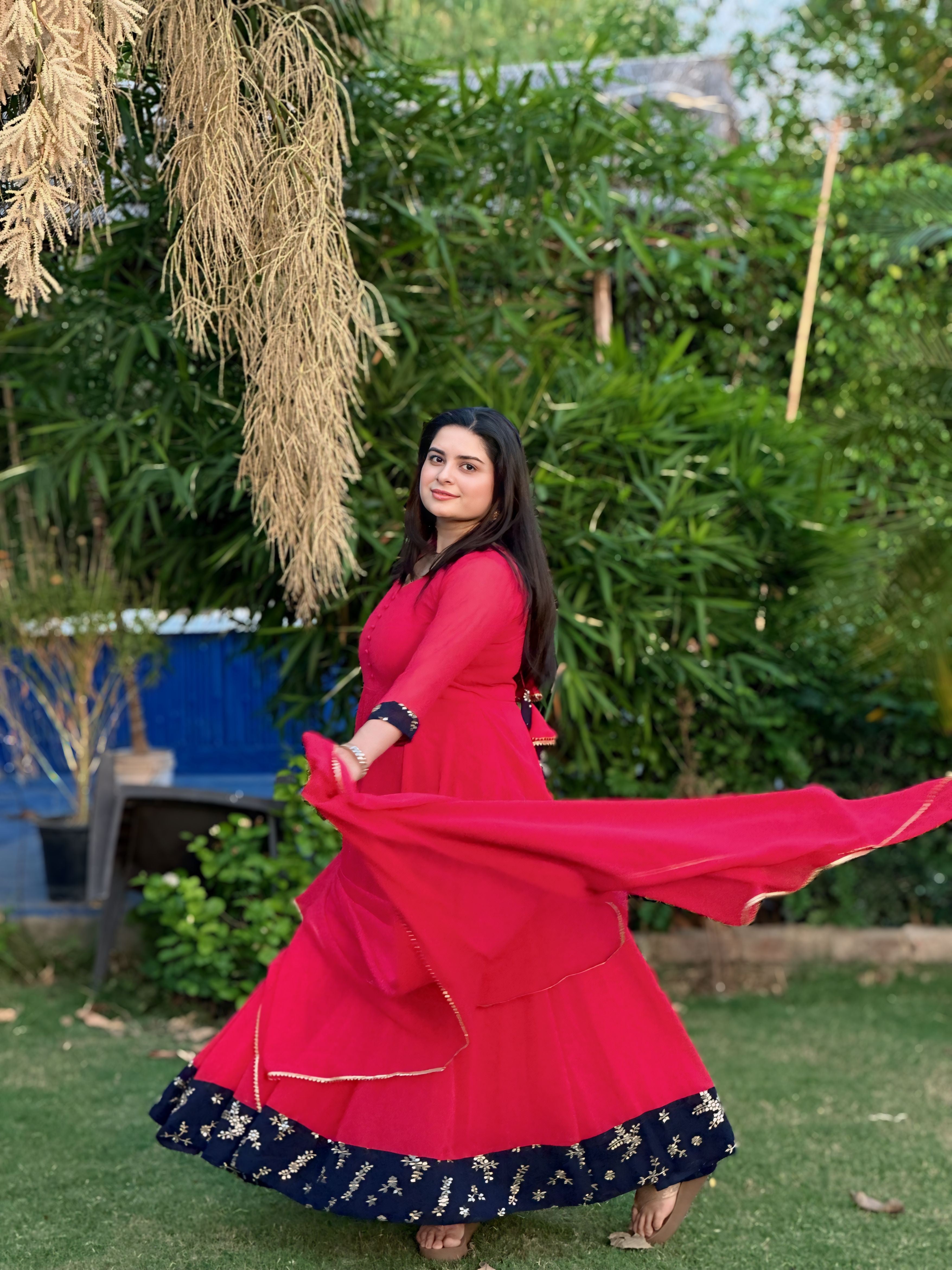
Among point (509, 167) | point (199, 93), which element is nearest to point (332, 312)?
point (199, 93)

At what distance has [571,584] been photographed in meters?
Answer: 4.36

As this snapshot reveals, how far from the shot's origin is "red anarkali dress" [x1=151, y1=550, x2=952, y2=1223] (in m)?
2.23

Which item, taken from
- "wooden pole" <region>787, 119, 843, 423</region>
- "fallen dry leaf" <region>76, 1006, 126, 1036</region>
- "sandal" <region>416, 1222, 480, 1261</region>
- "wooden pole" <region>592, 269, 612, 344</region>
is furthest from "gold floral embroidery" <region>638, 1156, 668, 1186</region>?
"wooden pole" <region>787, 119, 843, 423</region>

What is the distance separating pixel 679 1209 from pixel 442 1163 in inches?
21.8

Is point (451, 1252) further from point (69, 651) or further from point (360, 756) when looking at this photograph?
point (69, 651)

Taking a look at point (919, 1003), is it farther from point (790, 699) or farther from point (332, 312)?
point (332, 312)

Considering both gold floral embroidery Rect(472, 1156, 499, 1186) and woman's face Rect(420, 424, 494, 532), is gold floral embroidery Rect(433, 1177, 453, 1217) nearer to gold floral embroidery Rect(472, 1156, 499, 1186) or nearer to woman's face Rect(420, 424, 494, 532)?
gold floral embroidery Rect(472, 1156, 499, 1186)

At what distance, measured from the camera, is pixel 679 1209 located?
99.9 inches

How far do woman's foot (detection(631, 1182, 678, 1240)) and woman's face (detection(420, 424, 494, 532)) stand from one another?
4.50ft

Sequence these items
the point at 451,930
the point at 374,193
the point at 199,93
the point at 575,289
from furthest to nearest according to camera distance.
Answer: the point at 575,289
the point at 374,193
the point at 199,93
the point at 451,930

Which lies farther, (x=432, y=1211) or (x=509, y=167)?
(x=509, y=167)

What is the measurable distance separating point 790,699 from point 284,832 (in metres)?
2.02

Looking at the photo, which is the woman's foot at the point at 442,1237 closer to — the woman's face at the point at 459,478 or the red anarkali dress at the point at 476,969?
the red anarkali dress at the point at 476,969

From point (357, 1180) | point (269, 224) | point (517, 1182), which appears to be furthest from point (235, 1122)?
point (269, 224)
